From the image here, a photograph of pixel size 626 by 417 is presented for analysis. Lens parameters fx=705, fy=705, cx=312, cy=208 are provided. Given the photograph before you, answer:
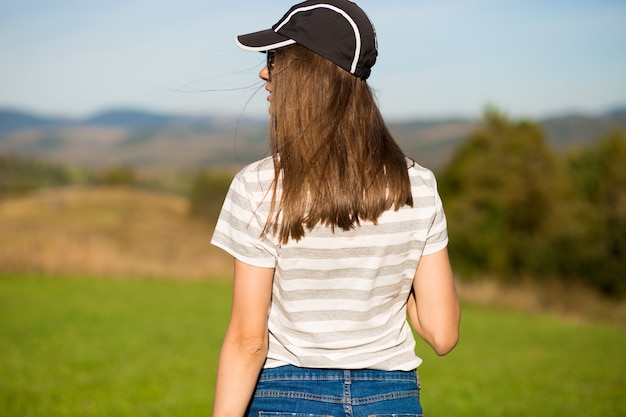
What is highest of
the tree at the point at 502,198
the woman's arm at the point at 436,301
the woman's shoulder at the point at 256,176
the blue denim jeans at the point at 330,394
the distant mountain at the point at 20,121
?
the woman's shoulder at the point at 256,176

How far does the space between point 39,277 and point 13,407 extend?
1582cm

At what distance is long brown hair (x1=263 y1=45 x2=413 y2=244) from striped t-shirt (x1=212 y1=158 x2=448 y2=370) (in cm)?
4

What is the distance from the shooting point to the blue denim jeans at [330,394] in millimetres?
1824

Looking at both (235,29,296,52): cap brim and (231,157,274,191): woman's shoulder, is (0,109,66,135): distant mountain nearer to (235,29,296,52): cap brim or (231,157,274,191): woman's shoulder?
(235,29,296,52): cap brim

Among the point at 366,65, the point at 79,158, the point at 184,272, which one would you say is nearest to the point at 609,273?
the point at 184,272

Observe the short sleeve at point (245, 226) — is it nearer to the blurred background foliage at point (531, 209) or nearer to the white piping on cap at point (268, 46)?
the white piping on cap at point (268, 46)

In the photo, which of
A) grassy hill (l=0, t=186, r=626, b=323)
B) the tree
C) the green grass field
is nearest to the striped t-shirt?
the green grass field

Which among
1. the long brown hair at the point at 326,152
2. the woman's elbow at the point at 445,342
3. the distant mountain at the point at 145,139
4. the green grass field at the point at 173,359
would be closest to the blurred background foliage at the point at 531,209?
the green grass field at the point at 173,359

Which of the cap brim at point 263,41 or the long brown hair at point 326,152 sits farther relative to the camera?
the cap brim at point 263,41

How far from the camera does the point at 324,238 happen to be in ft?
5.84

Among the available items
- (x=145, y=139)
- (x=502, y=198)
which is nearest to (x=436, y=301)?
(x=502, y=198)

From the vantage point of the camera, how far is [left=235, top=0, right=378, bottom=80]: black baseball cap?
184cm

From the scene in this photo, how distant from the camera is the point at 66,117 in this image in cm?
19375

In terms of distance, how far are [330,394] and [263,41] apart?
37.7 inches
